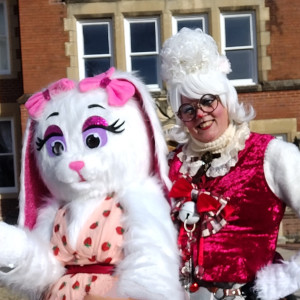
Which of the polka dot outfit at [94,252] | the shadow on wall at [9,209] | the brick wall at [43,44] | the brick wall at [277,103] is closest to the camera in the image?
the polka dot outfit at [94,252]

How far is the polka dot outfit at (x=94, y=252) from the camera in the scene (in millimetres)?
2629

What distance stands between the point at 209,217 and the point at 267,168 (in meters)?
0.36

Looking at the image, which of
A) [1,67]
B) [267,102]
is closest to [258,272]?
[267,102]

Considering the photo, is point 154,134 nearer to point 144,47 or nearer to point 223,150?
point 223,150

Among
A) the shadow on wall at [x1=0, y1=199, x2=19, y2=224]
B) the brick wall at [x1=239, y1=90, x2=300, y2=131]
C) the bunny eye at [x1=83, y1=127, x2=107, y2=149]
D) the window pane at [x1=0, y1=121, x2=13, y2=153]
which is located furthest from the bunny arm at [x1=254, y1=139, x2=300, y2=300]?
the window pane at [x1=0, y1=121, x2=13, y2=153]

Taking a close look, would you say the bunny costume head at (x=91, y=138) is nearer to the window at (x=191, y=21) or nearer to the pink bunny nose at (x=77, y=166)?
the pink bunny nose at (x=77, y=166)

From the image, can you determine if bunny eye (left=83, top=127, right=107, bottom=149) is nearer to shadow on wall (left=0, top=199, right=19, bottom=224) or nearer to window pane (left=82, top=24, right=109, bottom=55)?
window pane (left=82, top=24, right=109, bottom=55)

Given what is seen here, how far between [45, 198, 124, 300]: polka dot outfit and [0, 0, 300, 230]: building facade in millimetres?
7834

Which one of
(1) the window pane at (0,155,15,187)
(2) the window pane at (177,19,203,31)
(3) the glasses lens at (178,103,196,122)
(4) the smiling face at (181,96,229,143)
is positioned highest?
(2) the window pane at (177,19,203,31)

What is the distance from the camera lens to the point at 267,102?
1076 cm

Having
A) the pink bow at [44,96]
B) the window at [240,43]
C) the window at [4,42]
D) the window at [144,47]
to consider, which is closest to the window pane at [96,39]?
the window at [144,47]

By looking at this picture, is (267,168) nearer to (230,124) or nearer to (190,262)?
(230,124)

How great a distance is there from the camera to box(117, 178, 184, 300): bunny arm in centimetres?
251

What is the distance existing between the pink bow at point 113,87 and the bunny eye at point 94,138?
0.53 ft
